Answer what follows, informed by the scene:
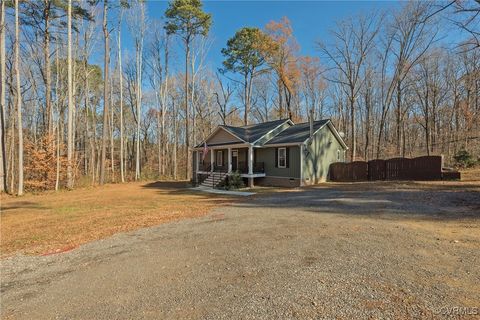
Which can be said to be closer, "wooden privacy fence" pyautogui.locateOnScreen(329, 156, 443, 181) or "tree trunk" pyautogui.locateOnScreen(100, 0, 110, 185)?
"wooden privacy fence" pyautogui.locateOnScreen(329, 156, 443, 181)

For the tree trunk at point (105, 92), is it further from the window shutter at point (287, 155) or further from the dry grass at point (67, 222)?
the window shutter at point (287, 155)

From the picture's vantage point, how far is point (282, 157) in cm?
1889

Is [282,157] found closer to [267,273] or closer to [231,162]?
[231,162]

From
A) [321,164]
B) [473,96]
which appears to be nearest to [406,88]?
[473,96]

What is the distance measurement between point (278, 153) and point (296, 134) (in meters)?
1.94

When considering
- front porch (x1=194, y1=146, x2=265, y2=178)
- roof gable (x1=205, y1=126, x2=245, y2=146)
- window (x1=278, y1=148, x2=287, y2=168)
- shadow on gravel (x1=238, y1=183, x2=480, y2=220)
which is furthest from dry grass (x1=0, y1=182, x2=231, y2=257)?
roof gable (x1=205, y1=126, x2=245, y2=146)

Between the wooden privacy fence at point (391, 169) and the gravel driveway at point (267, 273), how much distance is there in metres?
10.2

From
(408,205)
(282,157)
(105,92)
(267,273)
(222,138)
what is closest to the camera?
(267,273)

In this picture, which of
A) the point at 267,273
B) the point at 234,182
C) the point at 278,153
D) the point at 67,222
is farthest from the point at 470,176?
the point at 67,222

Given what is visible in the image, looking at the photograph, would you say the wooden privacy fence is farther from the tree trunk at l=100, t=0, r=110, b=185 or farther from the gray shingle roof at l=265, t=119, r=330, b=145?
the tree trunk at l=100, t=0, r=110, b=185

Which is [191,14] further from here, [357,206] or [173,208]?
[357,206]

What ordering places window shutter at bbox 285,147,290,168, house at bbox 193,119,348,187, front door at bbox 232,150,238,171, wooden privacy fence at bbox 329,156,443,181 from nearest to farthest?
wooden privacy fence at bbox 329,156,443,181 < house at bbox 193,119,348,187 < window shutter at bbox 285,147,290,168 < front door at bbox 232,150,238,171

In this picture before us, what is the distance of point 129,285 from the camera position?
400 cm

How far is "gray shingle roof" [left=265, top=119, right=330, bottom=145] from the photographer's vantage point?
1832 centimetres
